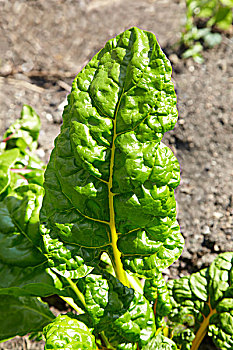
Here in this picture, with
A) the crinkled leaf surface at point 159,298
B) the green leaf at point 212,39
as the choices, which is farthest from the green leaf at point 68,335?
the green leaf at point 212,39

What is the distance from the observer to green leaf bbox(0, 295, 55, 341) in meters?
1.79

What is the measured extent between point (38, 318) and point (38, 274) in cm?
29

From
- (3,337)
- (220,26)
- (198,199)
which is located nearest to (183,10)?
(220,26)

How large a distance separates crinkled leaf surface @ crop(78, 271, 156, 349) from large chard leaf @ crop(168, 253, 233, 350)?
0.28 metres

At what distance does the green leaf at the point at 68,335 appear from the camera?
52.0 inches

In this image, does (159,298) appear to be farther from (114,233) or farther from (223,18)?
(223,18)

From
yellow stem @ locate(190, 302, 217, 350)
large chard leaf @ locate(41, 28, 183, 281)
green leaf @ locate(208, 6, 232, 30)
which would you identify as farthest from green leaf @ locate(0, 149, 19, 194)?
green leaf @ locate(208, 6, 232, 30)

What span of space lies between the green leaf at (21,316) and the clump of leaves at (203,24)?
2260 millimetres

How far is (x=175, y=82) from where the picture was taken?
123 inches

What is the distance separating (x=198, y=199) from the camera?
252 centimetres

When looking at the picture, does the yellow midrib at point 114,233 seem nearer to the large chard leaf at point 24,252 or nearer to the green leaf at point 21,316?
the large chard leaf at point 24,252

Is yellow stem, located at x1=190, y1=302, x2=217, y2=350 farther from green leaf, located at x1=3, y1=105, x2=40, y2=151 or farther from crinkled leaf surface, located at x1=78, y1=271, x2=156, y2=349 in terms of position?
green leaf, located at x1=3, y1=105, x2=40, y2=151

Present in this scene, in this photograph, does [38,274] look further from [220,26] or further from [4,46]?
[220,26]

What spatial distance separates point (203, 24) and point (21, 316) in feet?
9.29
